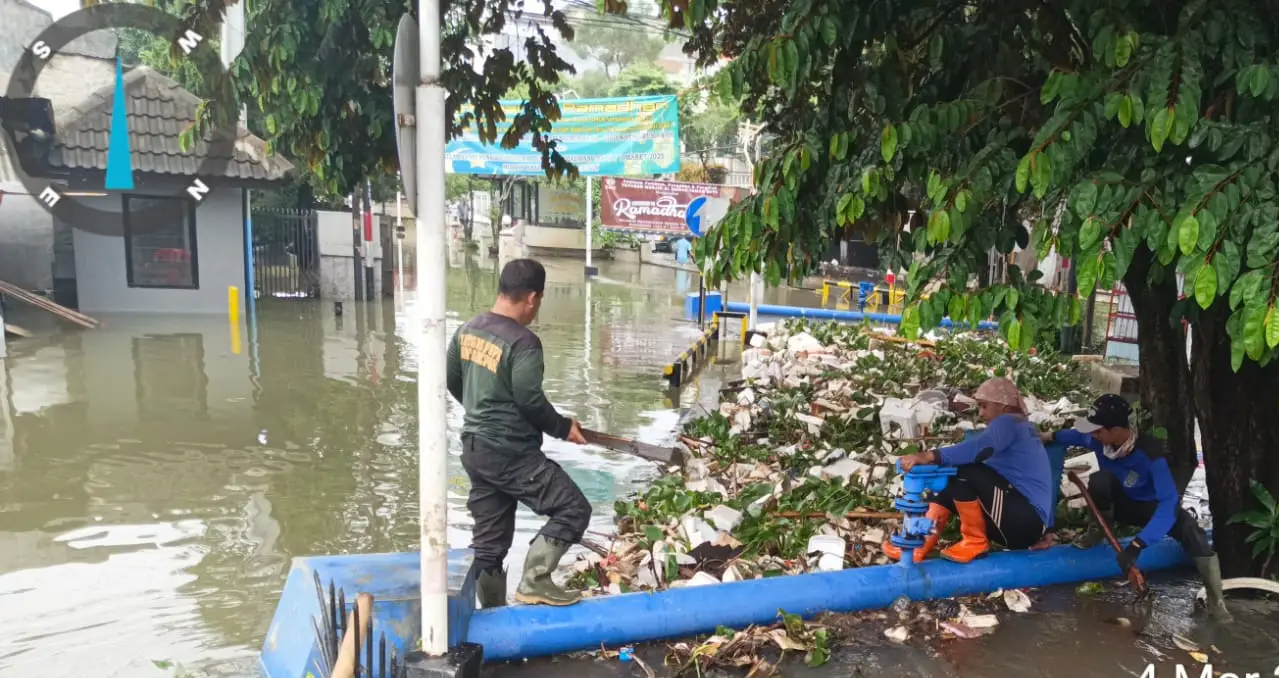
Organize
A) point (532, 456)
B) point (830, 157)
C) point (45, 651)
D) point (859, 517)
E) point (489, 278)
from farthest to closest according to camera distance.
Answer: point (489, 278) < point (859, 517) < point (830, 157) < point (45, 651) < point (532, 456)

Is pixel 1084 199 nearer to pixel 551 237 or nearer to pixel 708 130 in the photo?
pixel 551 237

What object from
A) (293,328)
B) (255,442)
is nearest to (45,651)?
(255,442)

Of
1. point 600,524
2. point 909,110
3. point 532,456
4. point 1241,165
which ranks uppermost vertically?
point 909,110

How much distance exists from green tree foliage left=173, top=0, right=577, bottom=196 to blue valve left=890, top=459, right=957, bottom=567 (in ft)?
13.8

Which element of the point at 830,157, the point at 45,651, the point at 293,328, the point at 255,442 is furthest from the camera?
the point at 293,328

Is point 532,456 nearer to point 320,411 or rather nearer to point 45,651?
point 45,651

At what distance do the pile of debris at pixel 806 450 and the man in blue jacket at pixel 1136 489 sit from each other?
1.22 metres

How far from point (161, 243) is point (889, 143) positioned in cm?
1451

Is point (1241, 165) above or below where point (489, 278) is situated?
above

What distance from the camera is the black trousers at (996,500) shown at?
451 cm

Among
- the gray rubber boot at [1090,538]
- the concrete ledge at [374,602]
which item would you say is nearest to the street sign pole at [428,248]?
the concrete ledge at [374,602]

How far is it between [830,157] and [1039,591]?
2.64 m

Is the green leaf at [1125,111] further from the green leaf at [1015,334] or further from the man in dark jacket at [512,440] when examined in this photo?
the man in dark jacket at [512,440]

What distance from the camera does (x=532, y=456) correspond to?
3943 millimetres
